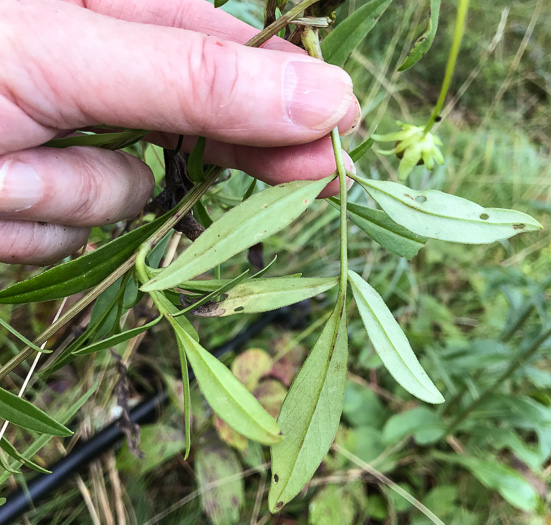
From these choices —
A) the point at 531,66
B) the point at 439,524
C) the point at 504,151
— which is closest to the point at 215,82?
the point at 439,524

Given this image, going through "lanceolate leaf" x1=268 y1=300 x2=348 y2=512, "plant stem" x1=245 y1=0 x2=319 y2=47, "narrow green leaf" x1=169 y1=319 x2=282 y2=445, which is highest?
"plant stem" x1=245 y1=0 x2=319 y2=47

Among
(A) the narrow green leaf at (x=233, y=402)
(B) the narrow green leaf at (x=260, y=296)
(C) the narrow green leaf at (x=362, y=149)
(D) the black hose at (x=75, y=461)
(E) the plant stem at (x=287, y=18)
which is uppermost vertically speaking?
(E) the plant stem at (x=287, y=18)

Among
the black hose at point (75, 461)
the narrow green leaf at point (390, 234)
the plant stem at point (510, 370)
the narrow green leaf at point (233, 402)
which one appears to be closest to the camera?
the narrow green leaf at point (233, 402)

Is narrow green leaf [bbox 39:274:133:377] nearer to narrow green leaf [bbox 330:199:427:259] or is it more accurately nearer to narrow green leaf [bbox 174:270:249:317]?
narrow green leaf [bbox 174:270:249:317]

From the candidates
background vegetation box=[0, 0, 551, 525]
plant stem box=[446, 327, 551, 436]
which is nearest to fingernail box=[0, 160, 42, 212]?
background vegetation box=[0, 0, 551, 525]

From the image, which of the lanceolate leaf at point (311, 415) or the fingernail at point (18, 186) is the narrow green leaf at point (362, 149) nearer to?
the lanceolate leaf at point (311, 415)

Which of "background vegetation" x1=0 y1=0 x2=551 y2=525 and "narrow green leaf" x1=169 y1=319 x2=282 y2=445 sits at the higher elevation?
"narrow green leaf" x1=169 y1=319 x2=282 y2=445

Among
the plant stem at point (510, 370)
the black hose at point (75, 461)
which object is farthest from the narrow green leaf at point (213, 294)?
the plant stem at point (510, 370)

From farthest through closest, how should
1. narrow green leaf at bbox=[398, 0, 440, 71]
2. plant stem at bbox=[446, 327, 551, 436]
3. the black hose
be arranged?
1. plant stem at bbox=[446, 327, 551, 436]
2. the black hose
3. narrow green leaf at bbox=[398, 0, 440, 71]
